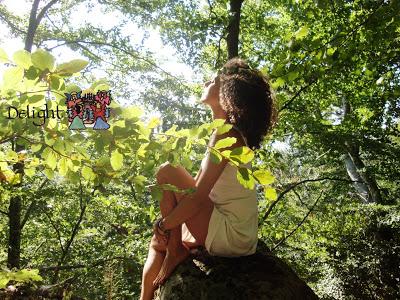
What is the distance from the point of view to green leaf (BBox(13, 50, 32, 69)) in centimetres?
80

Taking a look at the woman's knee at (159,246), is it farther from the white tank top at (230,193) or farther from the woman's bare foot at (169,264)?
the white tank top at (230,193)

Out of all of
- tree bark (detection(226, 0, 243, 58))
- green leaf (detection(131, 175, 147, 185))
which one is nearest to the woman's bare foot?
green leaf (detection(131, 175, 147, 185))

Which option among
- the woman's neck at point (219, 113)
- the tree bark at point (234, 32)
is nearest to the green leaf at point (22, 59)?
the woman's neck at point (219, 113)

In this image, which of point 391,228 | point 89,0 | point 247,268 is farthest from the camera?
point 89,0

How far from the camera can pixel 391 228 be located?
8.27 m

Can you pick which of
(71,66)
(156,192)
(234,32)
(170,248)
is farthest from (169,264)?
(234,32)

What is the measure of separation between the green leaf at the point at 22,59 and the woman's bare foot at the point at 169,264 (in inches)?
63.0

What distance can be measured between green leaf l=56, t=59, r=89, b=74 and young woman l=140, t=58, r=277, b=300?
1158 millimetres

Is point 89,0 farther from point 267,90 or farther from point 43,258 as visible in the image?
point 267,90

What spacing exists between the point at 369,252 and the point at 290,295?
6.98 meters

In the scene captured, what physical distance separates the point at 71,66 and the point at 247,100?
1.64 meters

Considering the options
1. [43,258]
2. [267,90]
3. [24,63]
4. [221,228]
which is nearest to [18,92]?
[24,63]

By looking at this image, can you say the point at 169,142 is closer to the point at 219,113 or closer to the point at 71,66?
the point at 71,66

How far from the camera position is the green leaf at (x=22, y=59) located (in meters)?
0.80
